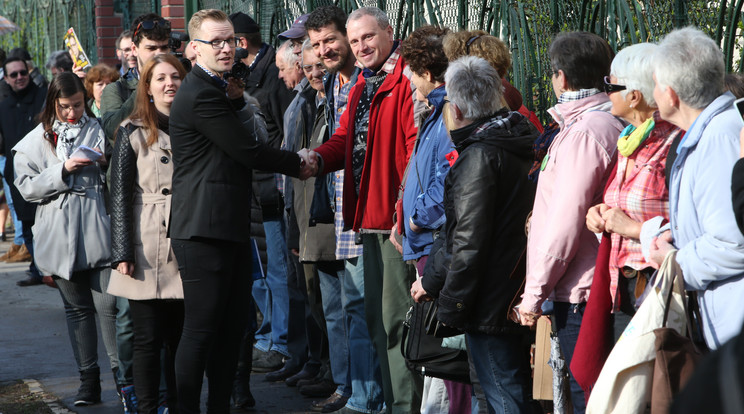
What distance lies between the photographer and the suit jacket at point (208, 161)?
4.47m

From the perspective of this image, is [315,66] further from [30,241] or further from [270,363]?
[30,241]

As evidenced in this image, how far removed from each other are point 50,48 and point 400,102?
1286 cm

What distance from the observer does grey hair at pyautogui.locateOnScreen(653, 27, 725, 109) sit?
3059mm

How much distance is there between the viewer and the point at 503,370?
3846mm

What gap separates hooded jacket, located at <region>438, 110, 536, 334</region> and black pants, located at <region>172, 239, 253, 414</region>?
1.21m

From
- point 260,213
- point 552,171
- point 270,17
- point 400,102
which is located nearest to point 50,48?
point 270,17

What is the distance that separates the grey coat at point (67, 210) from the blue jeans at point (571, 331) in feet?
9.75

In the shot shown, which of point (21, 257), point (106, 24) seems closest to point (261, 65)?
point (106, 24)

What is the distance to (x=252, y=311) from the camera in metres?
6.24

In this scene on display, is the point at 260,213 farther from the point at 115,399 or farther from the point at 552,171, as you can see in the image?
the point at 552,171

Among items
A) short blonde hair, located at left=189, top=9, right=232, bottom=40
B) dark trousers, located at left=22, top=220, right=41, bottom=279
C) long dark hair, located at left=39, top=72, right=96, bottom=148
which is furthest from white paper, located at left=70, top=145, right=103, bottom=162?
dark trousers, located at left=22, top=220, right=41, bottom=279

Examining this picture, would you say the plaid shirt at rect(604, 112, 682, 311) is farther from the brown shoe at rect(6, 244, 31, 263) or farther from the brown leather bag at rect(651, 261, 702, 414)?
the brown shoe at rect(6, 244, 31, 263)

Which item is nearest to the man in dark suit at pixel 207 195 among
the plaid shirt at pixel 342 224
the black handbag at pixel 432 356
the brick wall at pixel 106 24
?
the plaid shirt at pixel 342 224

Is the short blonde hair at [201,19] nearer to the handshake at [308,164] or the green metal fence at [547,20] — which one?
the handshake at [308,164]
